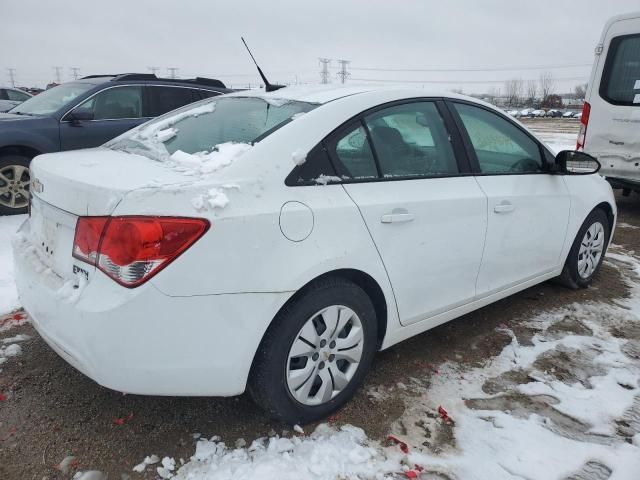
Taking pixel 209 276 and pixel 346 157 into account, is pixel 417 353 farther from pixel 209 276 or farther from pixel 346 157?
pixel 209 276

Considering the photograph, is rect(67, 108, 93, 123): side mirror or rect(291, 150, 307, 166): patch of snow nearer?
rect(291, 150, 307, 166): patch of snow

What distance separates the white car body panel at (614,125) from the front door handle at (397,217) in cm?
541

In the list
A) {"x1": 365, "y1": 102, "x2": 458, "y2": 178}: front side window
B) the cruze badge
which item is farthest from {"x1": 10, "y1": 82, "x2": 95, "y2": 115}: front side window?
{"x1": 365, "y1": 102, "x2": 458, "y2": 178}: front side window

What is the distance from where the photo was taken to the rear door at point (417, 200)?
245 centimetres

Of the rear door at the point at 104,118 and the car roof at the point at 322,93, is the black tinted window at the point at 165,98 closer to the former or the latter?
the rear door at the point at 104,118

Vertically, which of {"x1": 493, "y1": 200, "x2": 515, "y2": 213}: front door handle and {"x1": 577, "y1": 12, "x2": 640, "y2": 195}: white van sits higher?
{"x1": 577, "y1": 12, "x2": 640, "y2": 195}: white van

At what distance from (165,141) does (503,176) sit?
6.65ft

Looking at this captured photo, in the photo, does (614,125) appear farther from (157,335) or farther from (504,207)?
(157,335)

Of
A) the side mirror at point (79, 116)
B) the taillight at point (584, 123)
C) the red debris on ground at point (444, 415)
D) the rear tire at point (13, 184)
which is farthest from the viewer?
the taillight at point (584, 123)

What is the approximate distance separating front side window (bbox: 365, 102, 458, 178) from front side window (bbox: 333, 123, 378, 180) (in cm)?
6

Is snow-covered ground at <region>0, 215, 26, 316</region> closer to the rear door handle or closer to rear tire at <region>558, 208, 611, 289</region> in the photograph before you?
the rear door handle

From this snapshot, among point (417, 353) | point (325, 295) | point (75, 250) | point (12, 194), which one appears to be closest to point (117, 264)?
point (75, 250)

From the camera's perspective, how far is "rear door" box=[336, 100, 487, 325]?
245 centimetres

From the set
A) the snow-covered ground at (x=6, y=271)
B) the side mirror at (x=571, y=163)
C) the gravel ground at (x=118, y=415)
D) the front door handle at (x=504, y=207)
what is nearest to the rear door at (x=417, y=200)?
the front door handle at (x=504, y=207)
